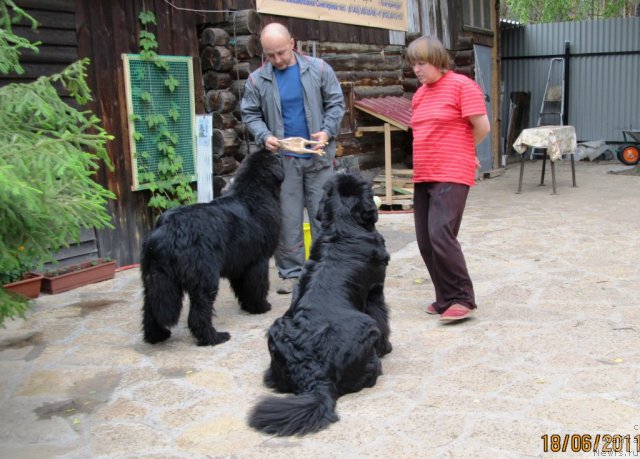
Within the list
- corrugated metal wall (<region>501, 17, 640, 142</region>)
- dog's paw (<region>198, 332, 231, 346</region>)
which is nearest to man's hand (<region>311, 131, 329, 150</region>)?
dog's paw (<region>198, 332, 231, 346</region>)

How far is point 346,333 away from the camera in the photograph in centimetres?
352

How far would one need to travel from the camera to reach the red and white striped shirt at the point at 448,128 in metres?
4.41

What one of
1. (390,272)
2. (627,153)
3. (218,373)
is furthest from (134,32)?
(627,153)

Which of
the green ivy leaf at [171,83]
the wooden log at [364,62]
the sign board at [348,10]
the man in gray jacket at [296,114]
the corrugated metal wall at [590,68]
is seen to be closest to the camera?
the man in gray jacket at [296,114]

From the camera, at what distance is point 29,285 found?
5734 mm

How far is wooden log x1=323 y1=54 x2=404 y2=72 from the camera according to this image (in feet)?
32.3

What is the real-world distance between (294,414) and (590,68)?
14963mm

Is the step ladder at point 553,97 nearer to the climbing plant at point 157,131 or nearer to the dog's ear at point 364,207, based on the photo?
the climbing plant at point 157,131

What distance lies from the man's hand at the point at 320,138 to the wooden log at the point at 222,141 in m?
2.26

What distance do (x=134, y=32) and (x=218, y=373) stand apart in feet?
13.7

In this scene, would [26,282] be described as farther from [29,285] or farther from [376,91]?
[376,91]

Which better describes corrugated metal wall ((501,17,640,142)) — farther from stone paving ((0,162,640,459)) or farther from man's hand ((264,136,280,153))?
man's hand ((264,136,280,153))

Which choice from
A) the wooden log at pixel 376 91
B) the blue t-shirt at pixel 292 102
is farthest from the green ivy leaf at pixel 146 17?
the wooden log at pixel 376 91
